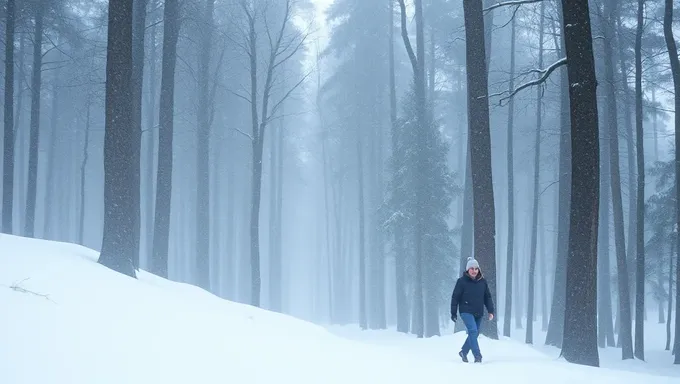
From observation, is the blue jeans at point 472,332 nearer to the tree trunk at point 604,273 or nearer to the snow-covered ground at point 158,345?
the snow-covered ground at point 158,345

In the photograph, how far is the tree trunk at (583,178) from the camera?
9.58 meters

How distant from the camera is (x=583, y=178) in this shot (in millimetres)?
9633

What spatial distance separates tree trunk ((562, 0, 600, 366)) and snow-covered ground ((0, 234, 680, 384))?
991mm

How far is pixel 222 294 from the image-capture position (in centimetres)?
4062

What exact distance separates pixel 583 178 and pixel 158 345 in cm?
727

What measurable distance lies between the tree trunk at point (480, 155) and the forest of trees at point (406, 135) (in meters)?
0.03

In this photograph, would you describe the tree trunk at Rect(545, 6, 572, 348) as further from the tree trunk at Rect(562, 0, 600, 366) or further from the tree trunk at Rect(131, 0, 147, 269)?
the tree trunk at Rect(131, 0, 147, 269)

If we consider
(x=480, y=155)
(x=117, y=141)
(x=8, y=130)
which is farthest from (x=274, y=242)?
(x=480, y=155)

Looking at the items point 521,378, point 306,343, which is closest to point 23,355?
point 306,343

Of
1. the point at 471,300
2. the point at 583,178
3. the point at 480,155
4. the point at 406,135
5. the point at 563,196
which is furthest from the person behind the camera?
the point at 406,135

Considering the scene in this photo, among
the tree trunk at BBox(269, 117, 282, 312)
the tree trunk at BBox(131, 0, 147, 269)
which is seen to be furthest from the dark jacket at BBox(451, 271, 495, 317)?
the tree trunk at BBox(269, 117, 282, 312)

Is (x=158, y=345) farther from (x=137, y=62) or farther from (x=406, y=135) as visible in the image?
(x=406, y=135)

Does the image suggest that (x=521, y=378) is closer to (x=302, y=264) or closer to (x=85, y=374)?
(x=85, y=374)

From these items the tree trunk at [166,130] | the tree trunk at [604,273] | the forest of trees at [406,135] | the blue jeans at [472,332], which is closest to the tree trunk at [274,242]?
the forest of trees at [406,135]
